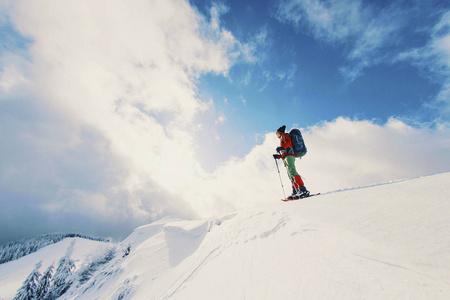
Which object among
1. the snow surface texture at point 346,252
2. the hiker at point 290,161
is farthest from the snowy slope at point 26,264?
the snow surface texture at point 346,252

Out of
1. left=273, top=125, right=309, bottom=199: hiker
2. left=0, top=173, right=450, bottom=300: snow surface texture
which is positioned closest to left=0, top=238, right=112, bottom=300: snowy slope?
left=273, top=125, right=309, bottom=199: hiker

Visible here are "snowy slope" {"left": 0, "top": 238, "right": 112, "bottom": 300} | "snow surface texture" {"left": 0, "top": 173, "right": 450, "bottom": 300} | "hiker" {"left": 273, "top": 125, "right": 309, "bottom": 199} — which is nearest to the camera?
"snow surface texture" {"left": 0, "top": 173, "right": 450, "bottom": 300}

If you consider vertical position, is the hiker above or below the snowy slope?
above

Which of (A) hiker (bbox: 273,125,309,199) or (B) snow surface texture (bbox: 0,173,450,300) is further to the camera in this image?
(A) hiker (bbox: 273,125,309,199)

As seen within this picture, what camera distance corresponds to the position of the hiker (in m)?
7.28

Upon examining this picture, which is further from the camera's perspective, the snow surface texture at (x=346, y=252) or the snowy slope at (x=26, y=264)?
the snowy slope at (x=26, y=264)

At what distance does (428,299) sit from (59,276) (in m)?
48.4

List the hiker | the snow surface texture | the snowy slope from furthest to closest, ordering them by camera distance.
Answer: the snowy slope, the hiker, the snow surface texture

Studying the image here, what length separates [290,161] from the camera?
7.87 metres

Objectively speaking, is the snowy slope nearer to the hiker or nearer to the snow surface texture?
the hiker

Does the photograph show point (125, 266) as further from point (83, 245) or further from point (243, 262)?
point (83, 245)

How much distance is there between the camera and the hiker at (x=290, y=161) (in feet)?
23.9

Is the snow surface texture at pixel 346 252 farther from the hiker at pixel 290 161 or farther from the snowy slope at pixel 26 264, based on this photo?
the snowy slope at pixel 26 264

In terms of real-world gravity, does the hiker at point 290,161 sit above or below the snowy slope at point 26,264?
above
